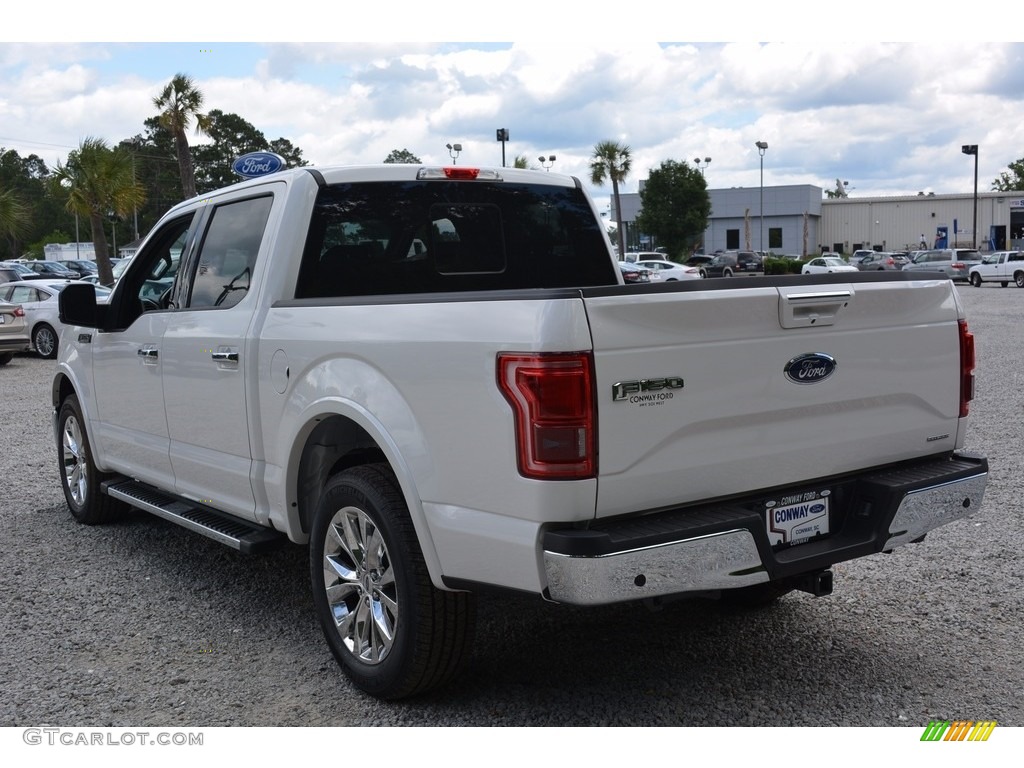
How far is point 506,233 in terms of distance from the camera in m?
5.39

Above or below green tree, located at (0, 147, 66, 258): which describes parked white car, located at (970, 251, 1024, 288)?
below

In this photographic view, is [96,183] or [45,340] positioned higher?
[96,183]

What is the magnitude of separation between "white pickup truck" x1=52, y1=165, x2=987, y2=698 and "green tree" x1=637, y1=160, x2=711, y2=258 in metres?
73.0

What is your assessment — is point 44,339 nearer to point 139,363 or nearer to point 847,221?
point 139,363

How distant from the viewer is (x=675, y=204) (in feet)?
252

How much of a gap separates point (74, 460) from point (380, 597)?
398 centimetres

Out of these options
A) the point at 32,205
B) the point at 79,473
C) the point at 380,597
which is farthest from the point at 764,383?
the point at 32,205

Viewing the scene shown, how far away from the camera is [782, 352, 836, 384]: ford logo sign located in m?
3.63

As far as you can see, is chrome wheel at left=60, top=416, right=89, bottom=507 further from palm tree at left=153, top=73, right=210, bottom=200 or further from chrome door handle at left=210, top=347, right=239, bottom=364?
palm tree at left=153, top=73, right=210, bottom=200

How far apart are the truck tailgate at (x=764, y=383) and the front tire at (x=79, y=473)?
4.49 meters

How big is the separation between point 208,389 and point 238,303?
0.44 meters

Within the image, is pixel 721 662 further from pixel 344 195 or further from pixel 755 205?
pixel 755 205

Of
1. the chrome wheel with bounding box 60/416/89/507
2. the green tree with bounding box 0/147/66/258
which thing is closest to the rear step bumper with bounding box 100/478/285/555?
the chrome wheel with bounding box 60/416/89/507
